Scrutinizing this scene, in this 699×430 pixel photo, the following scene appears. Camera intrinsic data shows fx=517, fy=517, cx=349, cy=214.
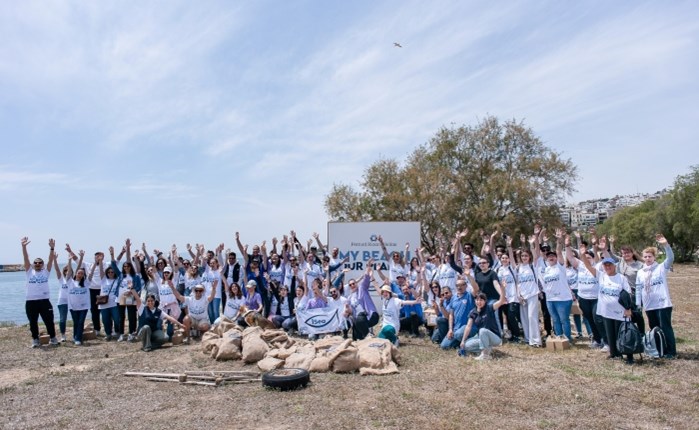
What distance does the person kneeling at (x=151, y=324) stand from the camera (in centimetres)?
1036

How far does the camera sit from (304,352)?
8312 millimetres

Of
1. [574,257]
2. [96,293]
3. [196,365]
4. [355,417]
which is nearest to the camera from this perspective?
[355,417]

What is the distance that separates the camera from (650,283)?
25.1ft

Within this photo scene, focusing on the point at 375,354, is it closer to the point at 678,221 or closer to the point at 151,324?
the point at 151,324

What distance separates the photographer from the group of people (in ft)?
27.3

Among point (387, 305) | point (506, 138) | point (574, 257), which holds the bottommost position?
point (387, 305)

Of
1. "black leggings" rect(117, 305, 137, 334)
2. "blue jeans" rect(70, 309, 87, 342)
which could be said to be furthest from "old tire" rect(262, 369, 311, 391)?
"blue jeans" rect(70, 309, 87, 342)

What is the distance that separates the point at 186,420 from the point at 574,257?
23.8ft

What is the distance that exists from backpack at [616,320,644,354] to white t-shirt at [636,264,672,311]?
1.79 ft

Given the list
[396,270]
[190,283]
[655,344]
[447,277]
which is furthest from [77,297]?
[655,344]

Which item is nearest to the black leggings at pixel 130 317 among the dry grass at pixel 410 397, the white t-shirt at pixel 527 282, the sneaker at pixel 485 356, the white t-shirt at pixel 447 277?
the dry grass at pixel 410 397

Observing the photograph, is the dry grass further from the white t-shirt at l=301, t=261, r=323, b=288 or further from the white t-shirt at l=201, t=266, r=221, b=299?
the white t-shirt at l=301, t=261, r=323, b=288

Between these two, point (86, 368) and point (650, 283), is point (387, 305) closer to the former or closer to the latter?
point (650, 283)

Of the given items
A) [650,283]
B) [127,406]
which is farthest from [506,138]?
[127,406]
